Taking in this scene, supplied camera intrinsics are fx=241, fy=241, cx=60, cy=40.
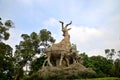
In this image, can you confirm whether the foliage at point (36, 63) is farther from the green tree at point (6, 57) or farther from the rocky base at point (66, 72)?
the rocky base at point (66, 72)

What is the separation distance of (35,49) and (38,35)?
2847mm

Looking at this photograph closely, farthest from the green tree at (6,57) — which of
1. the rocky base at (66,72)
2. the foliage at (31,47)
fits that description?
the rocky base at (66,72)

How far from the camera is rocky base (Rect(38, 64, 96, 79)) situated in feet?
89.5

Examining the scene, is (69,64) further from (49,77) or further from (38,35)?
(38,35)

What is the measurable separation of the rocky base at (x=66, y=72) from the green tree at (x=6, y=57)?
12.0 m

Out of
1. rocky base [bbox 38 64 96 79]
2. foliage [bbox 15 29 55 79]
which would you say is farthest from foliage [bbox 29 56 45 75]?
rocky base [bbox 38 64 96 79]

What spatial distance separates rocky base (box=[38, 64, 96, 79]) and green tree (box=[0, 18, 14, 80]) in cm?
1203

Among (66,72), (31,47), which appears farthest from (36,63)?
(66,72)

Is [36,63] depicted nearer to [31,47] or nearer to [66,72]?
[31,47]

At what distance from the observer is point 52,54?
31078mm

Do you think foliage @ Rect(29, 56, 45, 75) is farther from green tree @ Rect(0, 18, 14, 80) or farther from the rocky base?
the rocky base

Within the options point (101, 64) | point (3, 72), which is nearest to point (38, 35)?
point (3, 72)

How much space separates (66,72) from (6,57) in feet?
62.8

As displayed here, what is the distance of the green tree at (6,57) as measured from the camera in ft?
125
